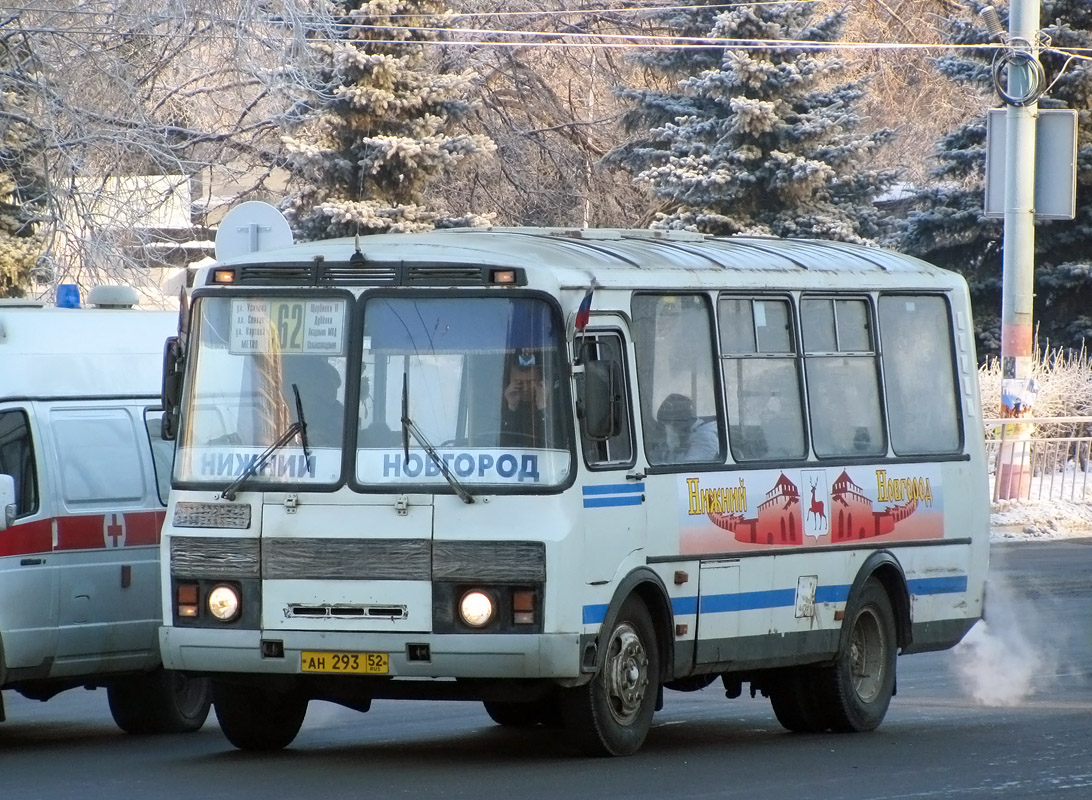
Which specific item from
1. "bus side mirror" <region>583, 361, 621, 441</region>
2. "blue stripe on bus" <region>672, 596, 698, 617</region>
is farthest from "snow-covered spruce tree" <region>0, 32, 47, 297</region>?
"bus side mirror" <region>583, 361, 621, 441</region>

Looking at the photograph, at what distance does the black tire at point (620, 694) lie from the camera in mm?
9203

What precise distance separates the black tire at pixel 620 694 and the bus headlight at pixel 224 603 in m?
1.53

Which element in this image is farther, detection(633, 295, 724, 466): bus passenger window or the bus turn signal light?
detection(633, 295, 724, 466): bus passenger window

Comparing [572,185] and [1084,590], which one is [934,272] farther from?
[572,185]

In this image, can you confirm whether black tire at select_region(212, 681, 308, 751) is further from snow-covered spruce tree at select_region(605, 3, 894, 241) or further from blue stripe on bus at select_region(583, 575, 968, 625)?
snow-covered spruce tree at select_region(605, 3, 894, 241)

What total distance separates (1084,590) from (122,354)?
31.8 ft

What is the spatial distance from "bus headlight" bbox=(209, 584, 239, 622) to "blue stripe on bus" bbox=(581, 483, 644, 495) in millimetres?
1645

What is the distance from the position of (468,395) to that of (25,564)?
8.59 feet

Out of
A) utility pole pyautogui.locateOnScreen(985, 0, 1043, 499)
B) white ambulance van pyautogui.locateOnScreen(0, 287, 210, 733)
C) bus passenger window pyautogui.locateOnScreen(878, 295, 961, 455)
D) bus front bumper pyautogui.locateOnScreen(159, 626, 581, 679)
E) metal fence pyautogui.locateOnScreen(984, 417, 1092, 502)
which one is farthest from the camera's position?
metal fence pyautogui.locateOnScreen(984, 417, 1092, 502)

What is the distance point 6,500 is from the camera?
380 inches

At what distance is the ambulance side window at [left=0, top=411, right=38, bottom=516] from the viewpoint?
405 inches

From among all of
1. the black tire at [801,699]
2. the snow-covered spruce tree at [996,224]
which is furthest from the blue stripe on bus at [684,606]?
the snow-covered spruce tree at [996,224]

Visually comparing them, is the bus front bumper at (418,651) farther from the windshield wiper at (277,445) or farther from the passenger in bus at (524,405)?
the passenger in bus at (524,405)

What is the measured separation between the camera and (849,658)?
1101cm
